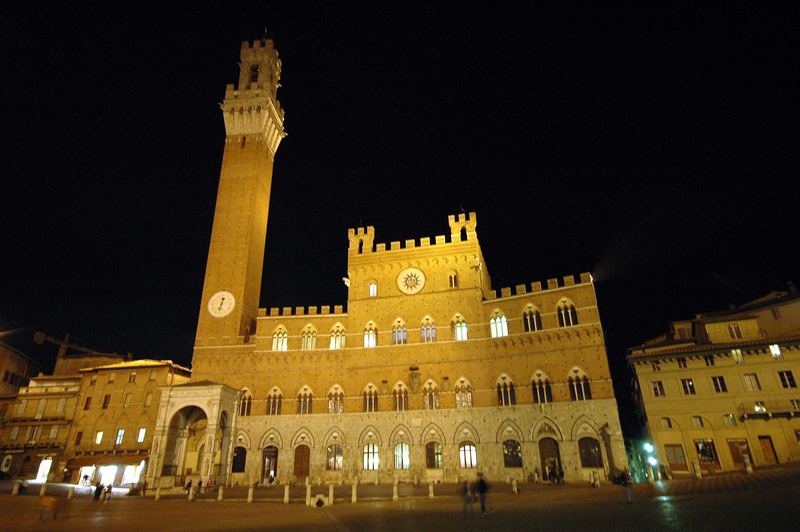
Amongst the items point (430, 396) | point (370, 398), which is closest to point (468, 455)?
point (430, 396)

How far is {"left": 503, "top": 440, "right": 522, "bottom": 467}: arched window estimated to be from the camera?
91.3 feet

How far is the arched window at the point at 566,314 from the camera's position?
2939 cm

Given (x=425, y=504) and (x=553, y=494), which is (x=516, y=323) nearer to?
(x=553, y=494)

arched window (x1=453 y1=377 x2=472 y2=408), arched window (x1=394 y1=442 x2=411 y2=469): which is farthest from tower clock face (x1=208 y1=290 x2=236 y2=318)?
arched window (x1=453 y1=377 x2=472 y2=408)

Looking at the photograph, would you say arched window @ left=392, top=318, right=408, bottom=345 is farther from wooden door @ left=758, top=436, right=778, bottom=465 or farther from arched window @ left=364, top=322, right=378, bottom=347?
wooden door @ left=758, top=436, right=778, bottom=465

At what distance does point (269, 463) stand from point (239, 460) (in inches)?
88.0

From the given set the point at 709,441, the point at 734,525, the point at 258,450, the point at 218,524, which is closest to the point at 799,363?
the point at 709,441

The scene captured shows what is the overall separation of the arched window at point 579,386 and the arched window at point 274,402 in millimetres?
20525

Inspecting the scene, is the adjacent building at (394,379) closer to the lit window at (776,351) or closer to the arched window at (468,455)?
the arched window at (468,455)

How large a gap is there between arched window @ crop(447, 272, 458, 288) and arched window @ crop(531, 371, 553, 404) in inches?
342

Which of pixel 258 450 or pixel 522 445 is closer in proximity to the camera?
pixel 522 445

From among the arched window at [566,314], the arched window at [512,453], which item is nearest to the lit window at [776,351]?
the arched window at [566,314]

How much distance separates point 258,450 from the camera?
31484 mm

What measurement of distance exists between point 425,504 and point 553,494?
627 cm
